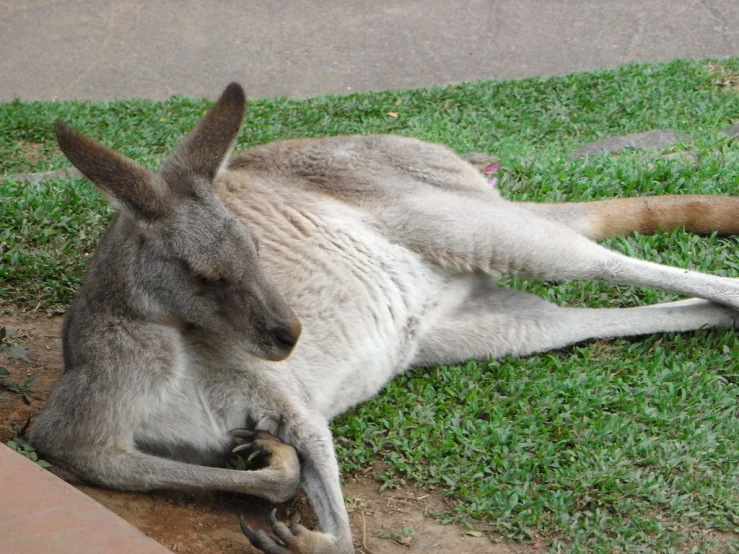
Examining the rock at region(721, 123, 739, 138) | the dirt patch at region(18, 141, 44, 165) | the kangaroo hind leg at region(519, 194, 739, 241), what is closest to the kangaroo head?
the kangaroo hind leg at region(519, 194, 739, 241)

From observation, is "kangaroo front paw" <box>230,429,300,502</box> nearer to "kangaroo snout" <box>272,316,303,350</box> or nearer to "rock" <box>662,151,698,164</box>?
"kangaroo snout" <box>272,316,303,350</box>

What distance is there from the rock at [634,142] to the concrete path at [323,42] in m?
2.18

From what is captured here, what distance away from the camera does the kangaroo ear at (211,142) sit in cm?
338

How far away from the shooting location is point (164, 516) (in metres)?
3.23

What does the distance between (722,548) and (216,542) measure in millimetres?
1612

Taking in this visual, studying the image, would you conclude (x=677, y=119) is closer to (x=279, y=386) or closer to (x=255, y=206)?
(x=255, y=206)

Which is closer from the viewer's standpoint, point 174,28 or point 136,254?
point 136,254

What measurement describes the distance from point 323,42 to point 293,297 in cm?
613

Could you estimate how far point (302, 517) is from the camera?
3.42 meters

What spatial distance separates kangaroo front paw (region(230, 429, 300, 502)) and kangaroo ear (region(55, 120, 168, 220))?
837 millimetres

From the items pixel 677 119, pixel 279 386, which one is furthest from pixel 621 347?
pixel 677 119

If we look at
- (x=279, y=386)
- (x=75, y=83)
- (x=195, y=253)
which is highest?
(x=195, y=253)

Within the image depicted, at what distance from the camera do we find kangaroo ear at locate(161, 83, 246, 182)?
11.1 feet

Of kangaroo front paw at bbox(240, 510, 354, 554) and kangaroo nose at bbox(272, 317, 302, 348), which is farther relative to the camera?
kangaroo nose at bbox(272, 317, 302, 348)
